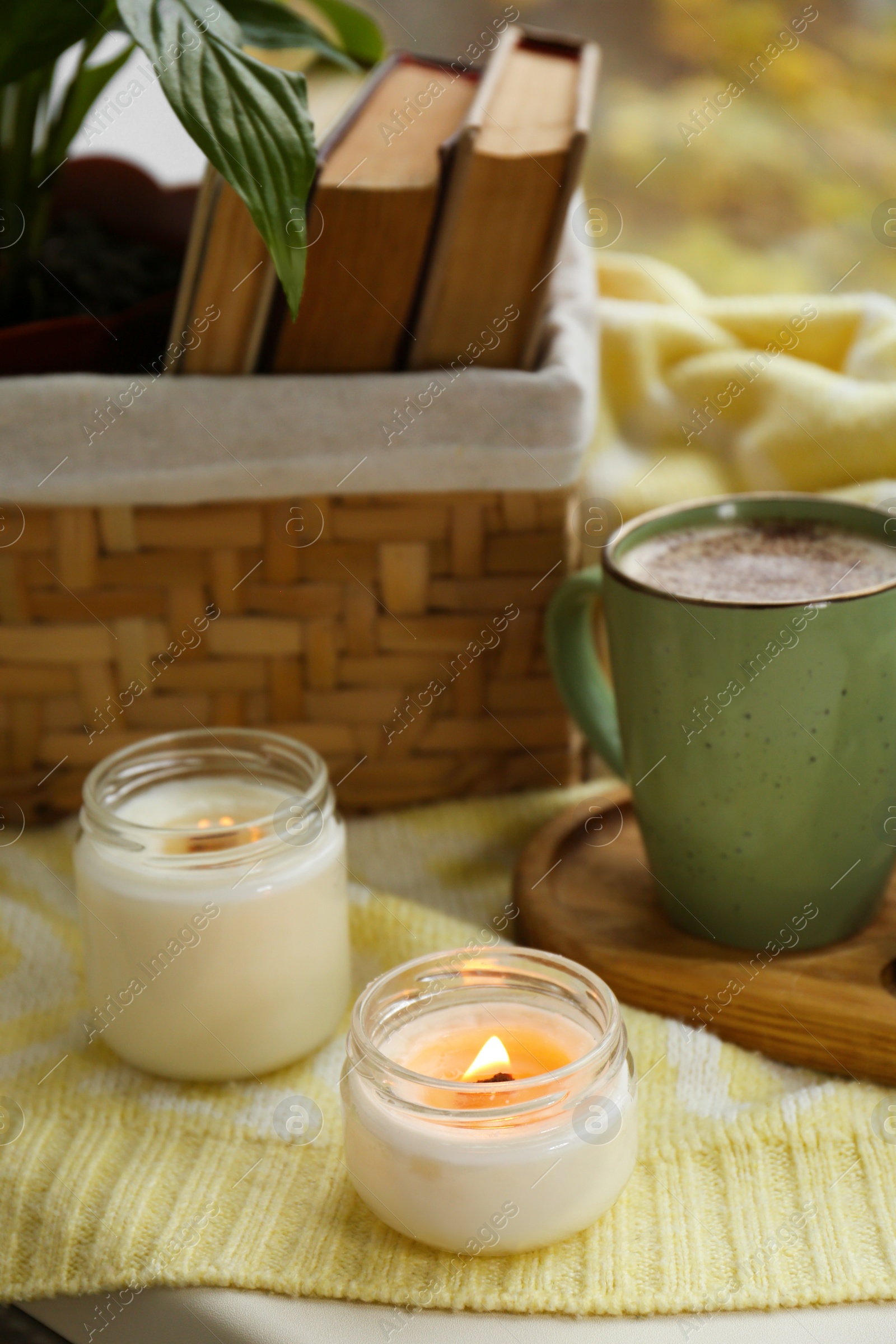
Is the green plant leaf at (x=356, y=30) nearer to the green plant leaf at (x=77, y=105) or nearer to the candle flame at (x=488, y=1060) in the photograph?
the green plant leaf at (x=77, y=105)

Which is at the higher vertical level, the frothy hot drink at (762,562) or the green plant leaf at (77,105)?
the green plant leaf at (77,105)

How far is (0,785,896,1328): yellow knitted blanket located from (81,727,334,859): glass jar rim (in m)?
0.10

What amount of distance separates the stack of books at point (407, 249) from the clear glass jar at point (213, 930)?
0.66ft

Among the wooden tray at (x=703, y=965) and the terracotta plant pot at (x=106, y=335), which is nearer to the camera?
the wooden tray at (x=703, y=965)

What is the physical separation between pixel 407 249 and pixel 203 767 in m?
0.25

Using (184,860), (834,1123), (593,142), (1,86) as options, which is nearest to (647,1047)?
(834,1123)

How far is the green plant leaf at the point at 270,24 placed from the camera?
0.64 meters

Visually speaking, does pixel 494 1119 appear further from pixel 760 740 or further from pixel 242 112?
pixel 242 112

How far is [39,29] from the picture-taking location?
0.59 m

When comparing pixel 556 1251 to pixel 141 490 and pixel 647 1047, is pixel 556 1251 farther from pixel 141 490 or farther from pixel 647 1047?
pixel 141 490

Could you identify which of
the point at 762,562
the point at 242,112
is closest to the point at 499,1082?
the point at 762,562

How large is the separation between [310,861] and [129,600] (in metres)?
0.20

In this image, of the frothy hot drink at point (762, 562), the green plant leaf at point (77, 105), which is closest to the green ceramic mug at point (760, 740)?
the frothy hot drink at point (762, 562)

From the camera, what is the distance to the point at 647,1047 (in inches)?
19.5
